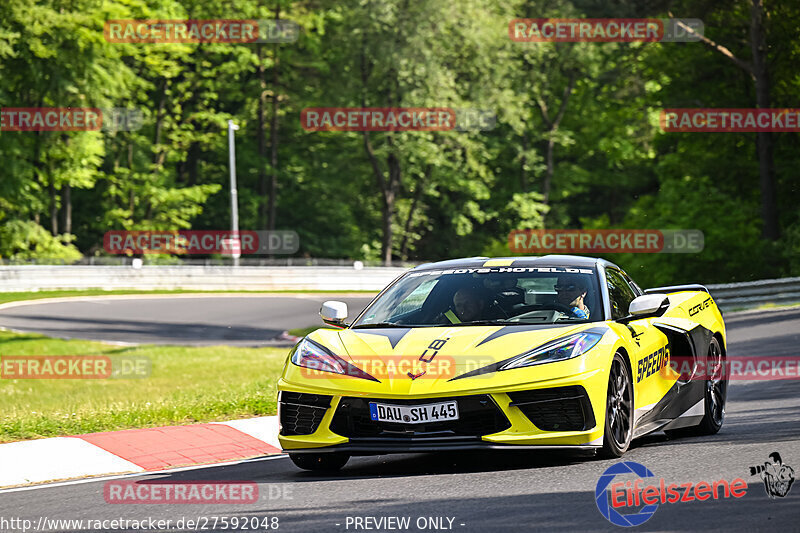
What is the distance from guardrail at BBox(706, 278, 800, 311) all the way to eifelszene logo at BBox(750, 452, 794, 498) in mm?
21694

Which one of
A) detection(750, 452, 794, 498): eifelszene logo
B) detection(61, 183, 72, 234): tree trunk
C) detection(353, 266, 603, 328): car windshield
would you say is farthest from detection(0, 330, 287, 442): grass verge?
detection(61, 183, 72, 234): tree trunk

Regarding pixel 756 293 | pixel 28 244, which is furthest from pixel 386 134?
pixel 756 293

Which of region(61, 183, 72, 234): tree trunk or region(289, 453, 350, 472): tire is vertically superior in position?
region(61, 183, 72, 234): tree trunk

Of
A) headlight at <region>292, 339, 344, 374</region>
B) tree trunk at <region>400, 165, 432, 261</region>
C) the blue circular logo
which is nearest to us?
the blue circular logo

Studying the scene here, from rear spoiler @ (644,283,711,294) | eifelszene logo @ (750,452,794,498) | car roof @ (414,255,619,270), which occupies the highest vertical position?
car roof @ (414,255,619,270)

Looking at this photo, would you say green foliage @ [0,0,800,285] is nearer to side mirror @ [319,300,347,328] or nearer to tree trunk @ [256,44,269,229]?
tree trunk @ [256,44,269,229]

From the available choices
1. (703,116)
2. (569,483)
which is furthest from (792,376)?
(703,116)

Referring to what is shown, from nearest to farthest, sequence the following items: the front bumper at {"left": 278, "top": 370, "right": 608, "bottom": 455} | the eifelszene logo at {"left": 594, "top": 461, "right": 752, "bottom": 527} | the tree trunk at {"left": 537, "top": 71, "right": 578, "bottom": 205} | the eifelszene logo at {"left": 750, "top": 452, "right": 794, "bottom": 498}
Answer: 1. the eifelszene logo at {"left": 594, "top": 461, "right": 752, "bottom": 527}
2. the eifelszene logo at {"left": 750, "top": 452, "right": 794, "bottom": 498}
3. the front bumper at {"left": 278, "top": 370, "right": 608, "bottom": 455}
4. the tree trunk at {"left": 537, "top": 71, "right": 578, "bottom": 205}

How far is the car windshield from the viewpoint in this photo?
845 centimetres

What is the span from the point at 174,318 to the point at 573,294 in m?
27.6

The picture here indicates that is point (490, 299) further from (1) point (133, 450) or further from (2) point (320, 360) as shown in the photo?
(1) point (133, 450)

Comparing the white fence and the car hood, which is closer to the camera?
the car hood

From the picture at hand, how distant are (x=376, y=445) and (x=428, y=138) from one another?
5266 cm

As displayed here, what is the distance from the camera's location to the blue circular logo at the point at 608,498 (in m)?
5.78
